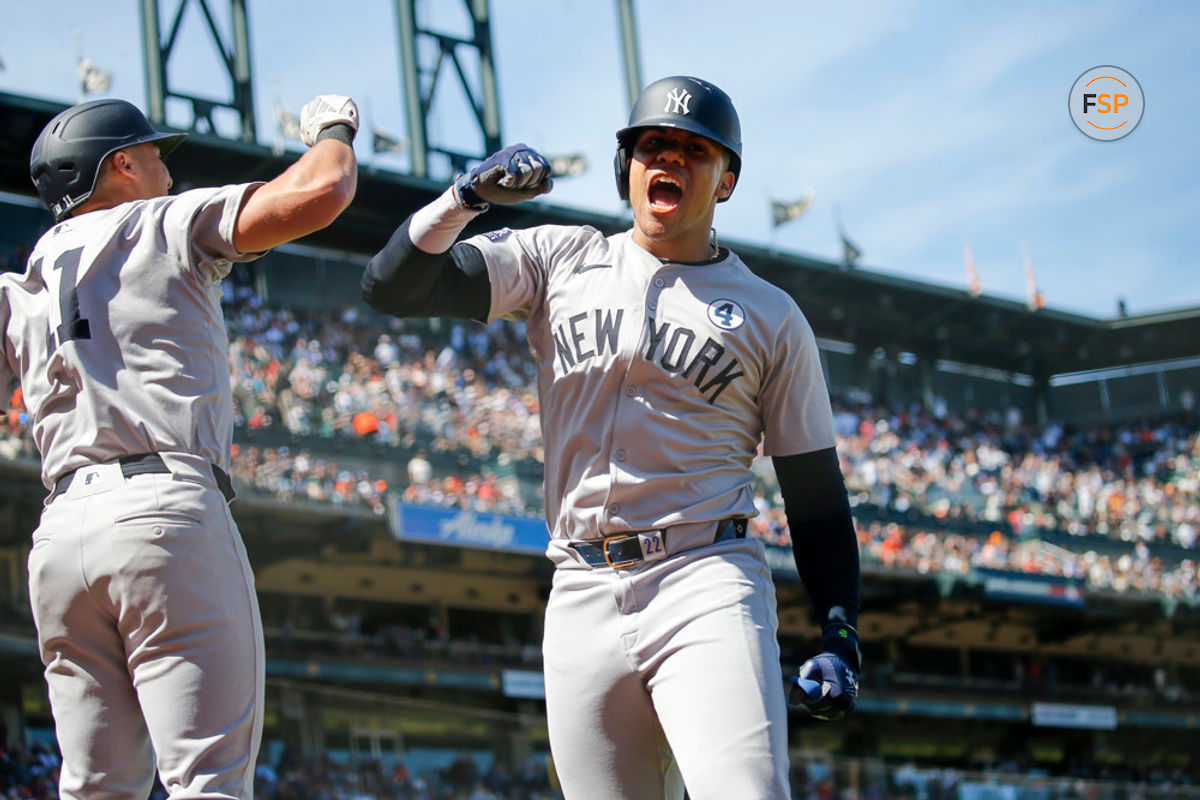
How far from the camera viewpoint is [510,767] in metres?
13.9

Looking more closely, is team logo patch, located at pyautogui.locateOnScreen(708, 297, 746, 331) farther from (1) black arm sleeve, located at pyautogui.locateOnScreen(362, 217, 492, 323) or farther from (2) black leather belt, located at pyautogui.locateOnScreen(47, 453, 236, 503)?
(2) black leather belt, located at pyautogui.locateOnScreen(47, 453, 236, 503)

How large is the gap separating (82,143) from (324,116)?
55 centimetres

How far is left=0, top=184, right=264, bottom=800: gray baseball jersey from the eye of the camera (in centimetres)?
269

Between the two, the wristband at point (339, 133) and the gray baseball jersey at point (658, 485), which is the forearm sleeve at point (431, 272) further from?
the wristband at point (339, 133)

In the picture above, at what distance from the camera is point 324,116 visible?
3033mm

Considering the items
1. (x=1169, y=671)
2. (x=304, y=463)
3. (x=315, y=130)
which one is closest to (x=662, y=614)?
(x=315, y=130)

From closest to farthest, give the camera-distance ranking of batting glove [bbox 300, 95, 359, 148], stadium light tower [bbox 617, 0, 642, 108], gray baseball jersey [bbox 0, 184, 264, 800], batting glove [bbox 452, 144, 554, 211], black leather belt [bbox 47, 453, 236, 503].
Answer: gray baseball jersey [bbox 0, 184, 264, 800]
black leather belt [bbox 47, 453, 236, 503]
batting glove [bbox 452, 144, 554, 211]
batting glove [bbox 300, 95, 359, 148]
stadium light tower [bbox 617, 0, 642, 108]

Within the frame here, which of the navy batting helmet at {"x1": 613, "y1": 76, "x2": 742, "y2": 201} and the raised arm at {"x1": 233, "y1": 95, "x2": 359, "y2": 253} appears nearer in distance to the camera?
the raised arm at {"x1": 233, "y1": 95, "x2": 359, "y2": 253}

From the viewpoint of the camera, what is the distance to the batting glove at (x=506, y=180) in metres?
2.92

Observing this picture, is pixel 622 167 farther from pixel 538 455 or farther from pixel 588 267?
pixel 538 455

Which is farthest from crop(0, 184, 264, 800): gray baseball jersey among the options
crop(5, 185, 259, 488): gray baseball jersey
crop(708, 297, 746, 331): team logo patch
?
crop(708, 297, 746, 331): team logo patch

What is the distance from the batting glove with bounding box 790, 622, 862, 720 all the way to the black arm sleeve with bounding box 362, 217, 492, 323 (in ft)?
3.36

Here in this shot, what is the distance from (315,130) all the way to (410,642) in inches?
717

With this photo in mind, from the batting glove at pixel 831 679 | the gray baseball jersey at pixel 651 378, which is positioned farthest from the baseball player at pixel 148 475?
the batting glove at pixel 831 679
